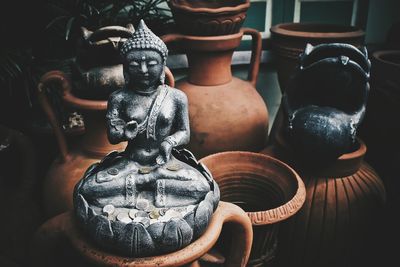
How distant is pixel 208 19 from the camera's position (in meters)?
1.95

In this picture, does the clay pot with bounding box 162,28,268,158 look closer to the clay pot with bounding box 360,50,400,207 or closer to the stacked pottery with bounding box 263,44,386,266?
the stacked pottery with bounding box 263,44,386,266

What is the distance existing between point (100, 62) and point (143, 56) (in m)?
→ 0.53

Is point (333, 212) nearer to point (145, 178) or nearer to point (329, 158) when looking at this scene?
point (329, 158)

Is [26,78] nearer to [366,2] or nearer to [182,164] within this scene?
[182,164]

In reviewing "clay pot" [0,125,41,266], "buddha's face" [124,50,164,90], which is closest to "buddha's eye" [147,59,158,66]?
"buddha's face" [124,50,164,90]

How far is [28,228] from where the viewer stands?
2000 mm

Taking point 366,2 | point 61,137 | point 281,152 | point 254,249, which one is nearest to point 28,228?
point 61,137

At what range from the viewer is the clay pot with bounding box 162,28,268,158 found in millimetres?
2020

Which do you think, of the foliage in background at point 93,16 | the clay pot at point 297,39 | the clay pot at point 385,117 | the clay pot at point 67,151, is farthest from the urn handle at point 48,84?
the clay pot at point 385,117

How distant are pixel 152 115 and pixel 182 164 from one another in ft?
0.57

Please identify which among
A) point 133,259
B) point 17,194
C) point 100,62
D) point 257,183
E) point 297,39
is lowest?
point 17,194

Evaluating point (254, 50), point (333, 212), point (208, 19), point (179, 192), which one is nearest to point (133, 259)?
point (179, 192)

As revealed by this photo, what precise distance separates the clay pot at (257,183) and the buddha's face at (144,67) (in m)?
0.62

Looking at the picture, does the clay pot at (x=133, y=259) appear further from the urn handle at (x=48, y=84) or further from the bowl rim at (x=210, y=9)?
the bowl rim at (x=210, y=9)
